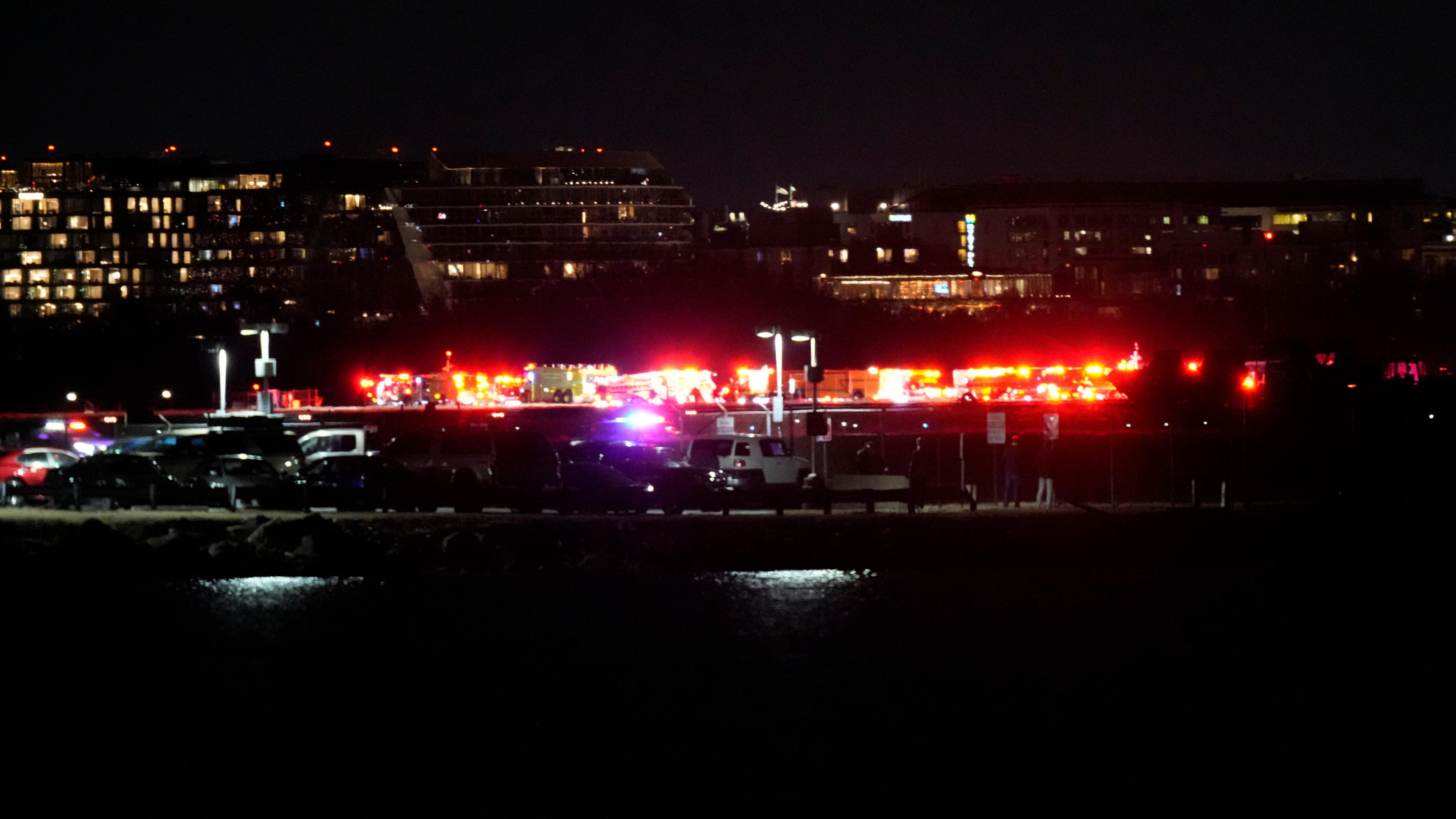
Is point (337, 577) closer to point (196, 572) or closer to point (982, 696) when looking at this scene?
point (196, 572)

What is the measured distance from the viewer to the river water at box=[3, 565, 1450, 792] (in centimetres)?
1589

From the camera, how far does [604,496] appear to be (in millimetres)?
29312

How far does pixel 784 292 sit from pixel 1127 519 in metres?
95.6

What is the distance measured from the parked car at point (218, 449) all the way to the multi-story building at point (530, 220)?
10805cm

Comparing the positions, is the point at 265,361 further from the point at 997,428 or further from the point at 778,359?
the point at 997,428

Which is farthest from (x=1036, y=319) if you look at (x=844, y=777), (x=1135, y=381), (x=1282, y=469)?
(x=844, y=777)

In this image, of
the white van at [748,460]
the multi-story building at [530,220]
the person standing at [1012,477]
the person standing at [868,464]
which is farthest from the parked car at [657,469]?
the multi-story building at [530,220]

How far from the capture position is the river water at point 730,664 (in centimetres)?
1589

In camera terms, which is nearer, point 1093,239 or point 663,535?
point 663,535

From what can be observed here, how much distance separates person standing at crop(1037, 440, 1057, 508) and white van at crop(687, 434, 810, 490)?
4.75m

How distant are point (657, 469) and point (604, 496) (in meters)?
1.83

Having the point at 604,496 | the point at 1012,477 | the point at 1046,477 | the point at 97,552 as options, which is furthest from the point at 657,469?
the point at 97,552

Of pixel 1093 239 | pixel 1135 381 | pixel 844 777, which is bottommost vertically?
pixel 844 777

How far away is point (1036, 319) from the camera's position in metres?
117
